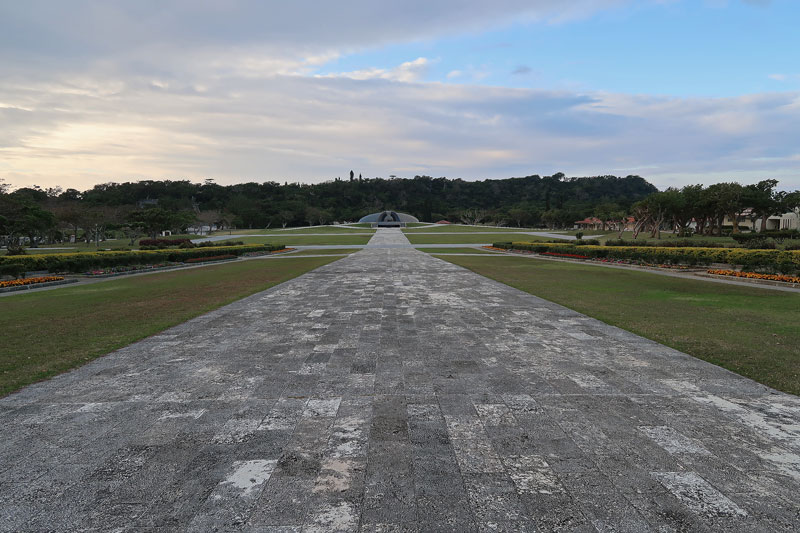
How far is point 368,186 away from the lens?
147000 millimetres

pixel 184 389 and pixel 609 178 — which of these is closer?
pixel 184 389

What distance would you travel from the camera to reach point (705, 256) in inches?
756

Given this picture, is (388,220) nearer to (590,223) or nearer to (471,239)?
(590,223)

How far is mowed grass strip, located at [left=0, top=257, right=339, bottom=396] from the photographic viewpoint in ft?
21.2

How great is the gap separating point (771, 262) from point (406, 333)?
1738cm

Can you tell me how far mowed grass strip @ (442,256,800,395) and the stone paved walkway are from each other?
79cm

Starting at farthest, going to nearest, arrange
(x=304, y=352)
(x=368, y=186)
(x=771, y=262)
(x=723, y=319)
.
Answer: (x=368, y=186) → (x=771, y=262) → (x=723, y=319) → (x=304, y=352)

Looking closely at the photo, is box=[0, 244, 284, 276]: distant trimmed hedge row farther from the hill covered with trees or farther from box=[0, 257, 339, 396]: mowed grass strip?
the hill covered with trees

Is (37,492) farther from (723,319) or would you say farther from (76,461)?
(723,319)

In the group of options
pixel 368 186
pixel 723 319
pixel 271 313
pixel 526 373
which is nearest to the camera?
pixel 526 373

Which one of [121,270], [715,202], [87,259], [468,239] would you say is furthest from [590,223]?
[87,259]

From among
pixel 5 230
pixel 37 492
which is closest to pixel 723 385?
pixel 37 492

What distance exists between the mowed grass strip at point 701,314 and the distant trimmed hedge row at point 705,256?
11.4 ft

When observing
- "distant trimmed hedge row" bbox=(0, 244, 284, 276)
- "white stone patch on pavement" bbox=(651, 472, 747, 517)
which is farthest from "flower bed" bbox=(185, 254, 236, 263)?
"white stone patch on pavement" bbox=(651, 472, 747, 517)
